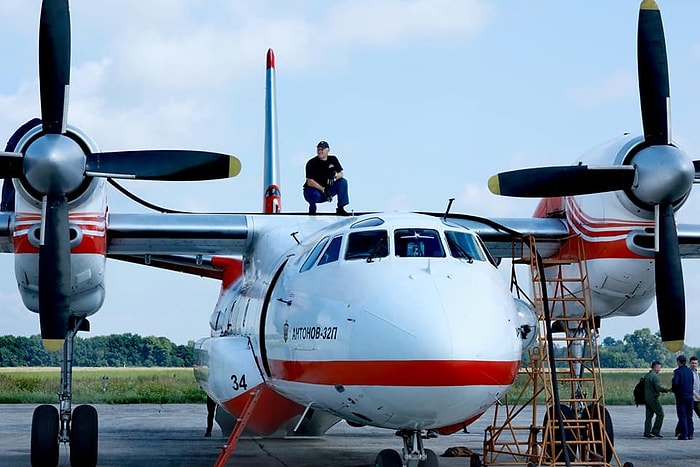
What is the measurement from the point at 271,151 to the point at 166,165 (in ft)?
16.7

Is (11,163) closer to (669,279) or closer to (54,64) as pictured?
(54,64)

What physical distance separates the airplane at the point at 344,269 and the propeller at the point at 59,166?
17mm

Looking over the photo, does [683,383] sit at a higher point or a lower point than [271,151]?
lower

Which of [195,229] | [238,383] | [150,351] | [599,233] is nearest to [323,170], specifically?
[195,229]

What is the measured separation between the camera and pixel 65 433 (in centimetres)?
1201

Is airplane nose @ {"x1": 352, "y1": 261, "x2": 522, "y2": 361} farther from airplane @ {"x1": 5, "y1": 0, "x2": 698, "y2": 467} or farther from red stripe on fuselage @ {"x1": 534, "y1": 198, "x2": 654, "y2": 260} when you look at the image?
red stripe on fuselage @ {"x1": 534, "y1": 198, "x2": 654, "y2": 260}

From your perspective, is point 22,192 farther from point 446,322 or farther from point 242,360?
point 446,322

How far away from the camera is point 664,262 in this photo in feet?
36.2

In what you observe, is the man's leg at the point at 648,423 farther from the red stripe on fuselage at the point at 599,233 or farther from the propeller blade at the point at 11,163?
the propeller blade at the point at 11,163

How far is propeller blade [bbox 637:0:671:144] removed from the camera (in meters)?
11.4

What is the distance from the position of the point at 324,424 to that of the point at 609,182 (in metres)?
4.54

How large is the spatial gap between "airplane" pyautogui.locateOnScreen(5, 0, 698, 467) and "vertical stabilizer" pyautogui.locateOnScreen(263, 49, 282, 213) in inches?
6.7

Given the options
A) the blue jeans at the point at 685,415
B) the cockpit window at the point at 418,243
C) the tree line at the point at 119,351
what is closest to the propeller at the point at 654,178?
the cockpit window at the point at 418,243

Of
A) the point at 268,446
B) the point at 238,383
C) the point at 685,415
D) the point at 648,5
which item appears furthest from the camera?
the point at 685,415
